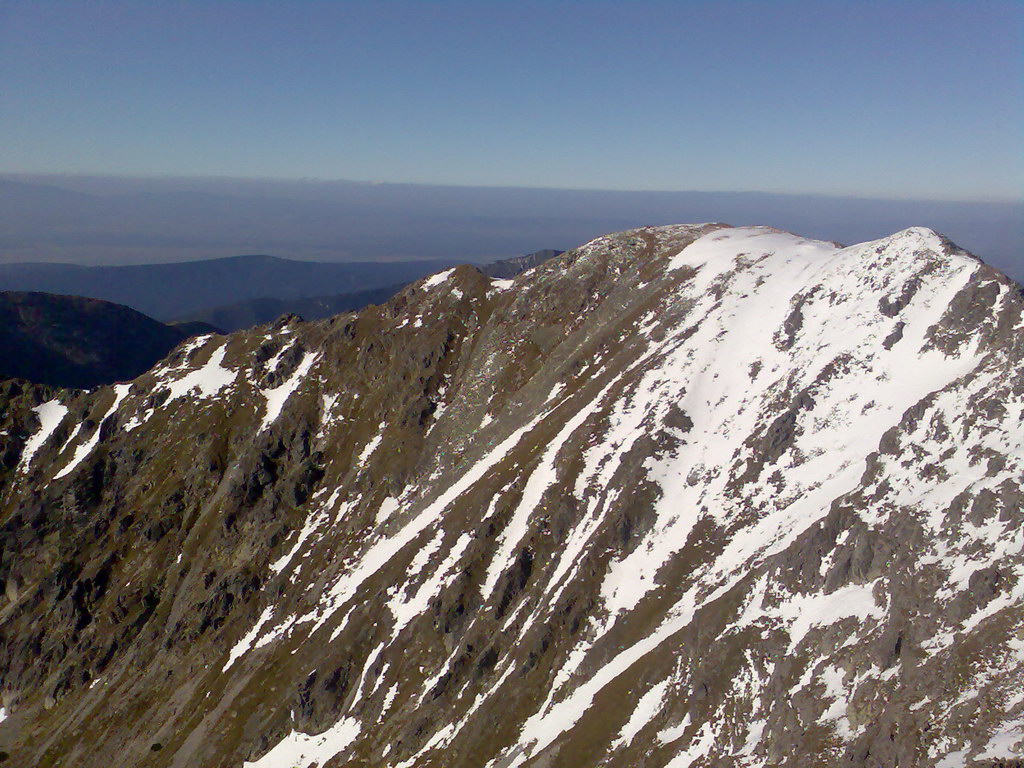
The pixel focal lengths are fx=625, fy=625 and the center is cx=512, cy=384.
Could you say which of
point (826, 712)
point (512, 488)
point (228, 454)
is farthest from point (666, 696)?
point (228, 454)

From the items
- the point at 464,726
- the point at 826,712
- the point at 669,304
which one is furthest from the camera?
the point at 669,304

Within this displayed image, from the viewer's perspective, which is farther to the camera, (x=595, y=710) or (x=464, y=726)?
(x=464, y=726)

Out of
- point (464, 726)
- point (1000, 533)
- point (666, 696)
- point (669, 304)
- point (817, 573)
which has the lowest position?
point (464, 726)

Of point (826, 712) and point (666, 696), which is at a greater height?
point (826, 712)

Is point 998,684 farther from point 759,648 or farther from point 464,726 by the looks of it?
point 464,726

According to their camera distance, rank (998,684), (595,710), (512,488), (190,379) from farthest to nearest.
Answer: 1. (190,379)
2. (512,488)
3. (595,710)
4. (998,684)

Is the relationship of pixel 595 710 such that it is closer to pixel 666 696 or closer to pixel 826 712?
pixel 666 696

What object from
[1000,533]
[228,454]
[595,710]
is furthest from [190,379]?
[1000,533]
